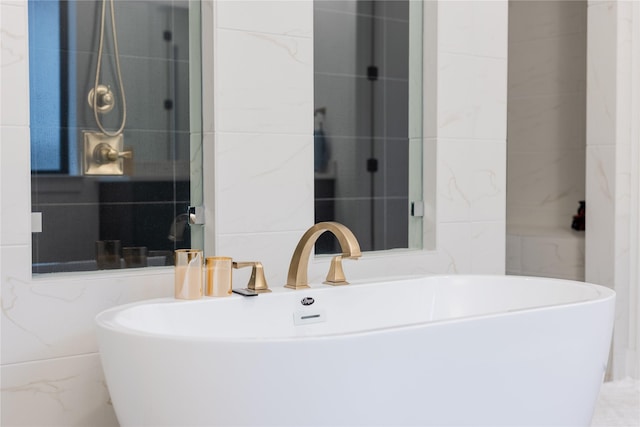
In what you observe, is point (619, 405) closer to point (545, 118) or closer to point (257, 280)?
point (257, 280)

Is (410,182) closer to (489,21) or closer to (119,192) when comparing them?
(489,21)

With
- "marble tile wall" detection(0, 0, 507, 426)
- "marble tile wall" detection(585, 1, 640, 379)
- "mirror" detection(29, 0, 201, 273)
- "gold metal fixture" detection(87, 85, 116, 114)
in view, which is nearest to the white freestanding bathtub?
"marble tile wall" detection(0, 0, 507, 426)

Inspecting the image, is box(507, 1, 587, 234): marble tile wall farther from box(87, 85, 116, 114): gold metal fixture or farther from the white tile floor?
box(87, 85, 116, 114): gold metal fixture

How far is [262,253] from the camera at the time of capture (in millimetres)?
2631

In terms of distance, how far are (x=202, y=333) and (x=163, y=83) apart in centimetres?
84

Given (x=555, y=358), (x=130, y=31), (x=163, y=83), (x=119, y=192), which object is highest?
(x=130, y=31)

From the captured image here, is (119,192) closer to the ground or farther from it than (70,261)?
farther from it

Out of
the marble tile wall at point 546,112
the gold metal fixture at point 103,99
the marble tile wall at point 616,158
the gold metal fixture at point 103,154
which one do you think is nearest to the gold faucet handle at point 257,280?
the gold metal fixture at point 103,154

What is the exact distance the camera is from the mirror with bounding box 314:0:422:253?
299 centimetres

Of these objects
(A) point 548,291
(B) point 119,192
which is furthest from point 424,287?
(B) point 119,192

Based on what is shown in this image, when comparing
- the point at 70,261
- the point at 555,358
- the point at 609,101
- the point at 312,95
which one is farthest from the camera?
the point at 609,101

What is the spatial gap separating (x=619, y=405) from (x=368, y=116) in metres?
1.55

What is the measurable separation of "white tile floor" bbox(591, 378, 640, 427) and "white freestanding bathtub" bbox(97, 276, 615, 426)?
0.78m

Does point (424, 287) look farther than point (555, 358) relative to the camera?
Yes
